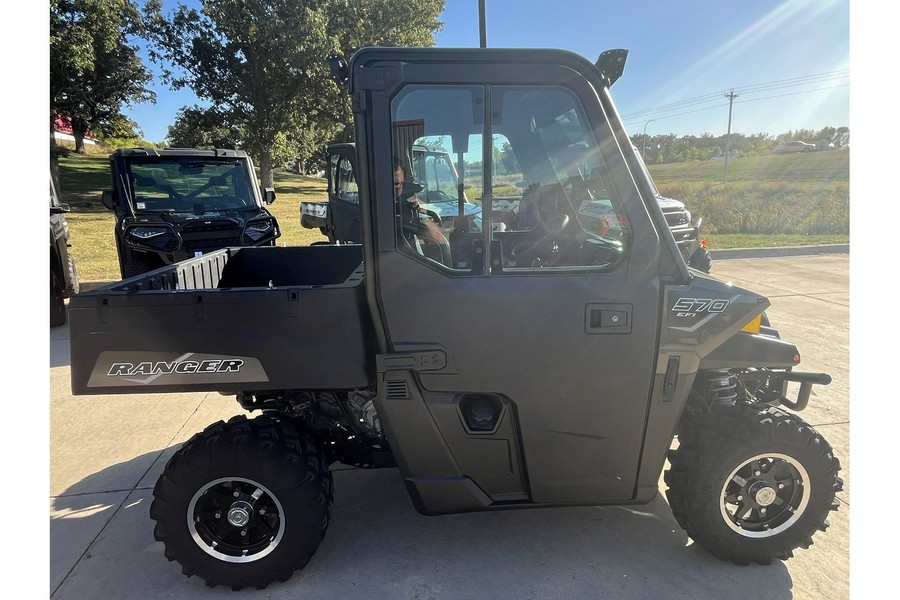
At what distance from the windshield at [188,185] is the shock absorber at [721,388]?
631 centimetres

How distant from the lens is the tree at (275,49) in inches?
758

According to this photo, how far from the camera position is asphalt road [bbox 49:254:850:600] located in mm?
2438

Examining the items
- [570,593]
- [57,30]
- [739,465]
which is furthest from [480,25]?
[57,30]

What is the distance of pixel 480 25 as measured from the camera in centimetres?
418

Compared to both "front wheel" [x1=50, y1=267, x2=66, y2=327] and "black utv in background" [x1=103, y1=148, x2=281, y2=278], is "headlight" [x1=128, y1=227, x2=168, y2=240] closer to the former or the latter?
"black utv in background" [x1=103, y1=148, x2=281, y2=278]

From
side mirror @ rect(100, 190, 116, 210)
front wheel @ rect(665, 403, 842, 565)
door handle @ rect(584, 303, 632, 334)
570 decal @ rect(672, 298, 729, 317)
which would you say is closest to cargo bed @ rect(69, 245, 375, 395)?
door handle @ rect(584, 303, 632, 334)

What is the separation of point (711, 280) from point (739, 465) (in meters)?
0.86

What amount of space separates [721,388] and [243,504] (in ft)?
7.61

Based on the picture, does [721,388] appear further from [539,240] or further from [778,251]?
[778,251]

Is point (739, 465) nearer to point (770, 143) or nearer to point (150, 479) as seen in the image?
point (150, 479)

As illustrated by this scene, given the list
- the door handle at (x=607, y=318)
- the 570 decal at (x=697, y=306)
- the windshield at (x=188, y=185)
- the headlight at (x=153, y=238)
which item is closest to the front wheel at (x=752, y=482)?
the 570 decal at (x=697, y=306)

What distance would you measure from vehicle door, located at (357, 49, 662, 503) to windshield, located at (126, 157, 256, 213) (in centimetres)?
568

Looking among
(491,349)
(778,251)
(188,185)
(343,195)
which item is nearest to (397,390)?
(491,349)

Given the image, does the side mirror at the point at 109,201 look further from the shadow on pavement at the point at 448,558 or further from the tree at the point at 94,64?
the tree at the point at 94,64
